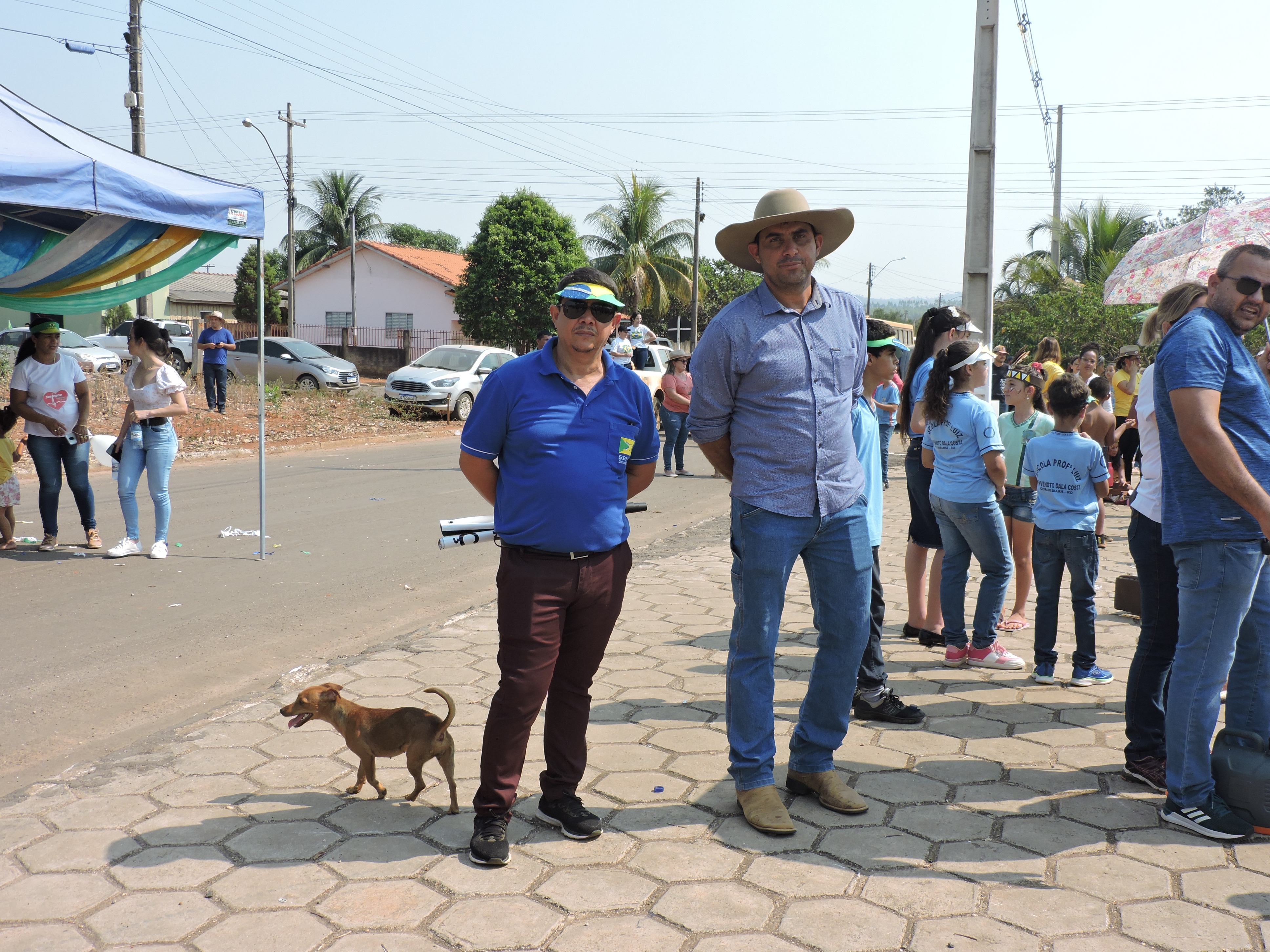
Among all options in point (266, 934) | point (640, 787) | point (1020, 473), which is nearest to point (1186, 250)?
point (1020, 473)

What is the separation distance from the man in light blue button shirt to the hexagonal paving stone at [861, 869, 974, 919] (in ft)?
1.32

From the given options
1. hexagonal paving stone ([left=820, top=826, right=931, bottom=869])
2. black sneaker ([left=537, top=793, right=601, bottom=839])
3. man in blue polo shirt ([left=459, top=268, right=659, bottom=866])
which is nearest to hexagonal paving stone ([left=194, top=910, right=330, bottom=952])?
man in blue polo shirt ([left=459, top=268, right=659, bottom=866])

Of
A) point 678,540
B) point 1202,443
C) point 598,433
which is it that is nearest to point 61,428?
point 678,540

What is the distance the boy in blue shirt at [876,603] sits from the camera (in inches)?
171

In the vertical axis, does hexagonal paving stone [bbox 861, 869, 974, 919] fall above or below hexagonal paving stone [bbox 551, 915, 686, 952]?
above

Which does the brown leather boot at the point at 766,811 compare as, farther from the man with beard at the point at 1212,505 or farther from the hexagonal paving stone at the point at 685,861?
the man with beard at the point at 1212,505

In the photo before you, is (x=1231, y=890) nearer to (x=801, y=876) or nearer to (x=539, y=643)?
(x=801, y=876)

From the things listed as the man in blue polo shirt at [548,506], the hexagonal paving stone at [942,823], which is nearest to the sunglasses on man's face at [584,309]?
the man in blue polo shirt at [548,506]

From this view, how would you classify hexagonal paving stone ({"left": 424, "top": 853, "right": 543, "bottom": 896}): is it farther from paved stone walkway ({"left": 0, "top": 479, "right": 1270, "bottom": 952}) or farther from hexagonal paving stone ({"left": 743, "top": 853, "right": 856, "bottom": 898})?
hexagonal paving stone ({"left": 743, "top": 853, "right": 856, "bottom": 898})

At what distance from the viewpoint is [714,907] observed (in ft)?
9.83

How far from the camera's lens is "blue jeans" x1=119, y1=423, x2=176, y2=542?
7676 millimetres

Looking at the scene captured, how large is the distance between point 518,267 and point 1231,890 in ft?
109

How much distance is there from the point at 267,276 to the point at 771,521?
5143 centimetres

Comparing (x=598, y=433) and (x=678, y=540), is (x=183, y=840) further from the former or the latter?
(x=678, y=540)
